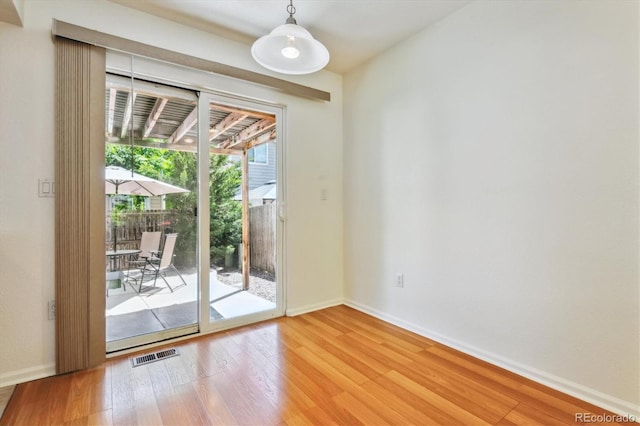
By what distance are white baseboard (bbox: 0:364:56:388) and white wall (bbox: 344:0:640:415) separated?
106 inches

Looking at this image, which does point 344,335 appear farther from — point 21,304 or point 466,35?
point 466,35

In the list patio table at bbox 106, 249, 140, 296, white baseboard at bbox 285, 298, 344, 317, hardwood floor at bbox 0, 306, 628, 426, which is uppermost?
patio table at bbox 106, 249, 140, 296

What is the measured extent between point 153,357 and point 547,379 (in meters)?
2.70

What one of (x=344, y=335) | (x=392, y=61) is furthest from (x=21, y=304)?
(x=392, y=61)

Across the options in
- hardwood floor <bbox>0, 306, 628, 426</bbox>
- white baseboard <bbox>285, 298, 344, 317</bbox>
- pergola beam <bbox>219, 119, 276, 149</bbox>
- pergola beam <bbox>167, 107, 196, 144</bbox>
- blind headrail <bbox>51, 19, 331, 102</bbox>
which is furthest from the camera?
white baseboard <bbox>285, 298, 344, 317</bbox>

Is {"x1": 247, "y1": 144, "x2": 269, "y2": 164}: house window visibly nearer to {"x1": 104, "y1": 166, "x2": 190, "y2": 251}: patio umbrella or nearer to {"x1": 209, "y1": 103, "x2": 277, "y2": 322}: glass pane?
{"x1": 209, "y1": 103, "x2": 277, "y2": 322}: glass pane

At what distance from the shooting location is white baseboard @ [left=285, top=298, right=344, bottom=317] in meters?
3.27

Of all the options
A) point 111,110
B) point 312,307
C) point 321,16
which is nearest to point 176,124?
point 111,110

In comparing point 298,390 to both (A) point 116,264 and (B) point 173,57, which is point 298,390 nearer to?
(A) point 116,264

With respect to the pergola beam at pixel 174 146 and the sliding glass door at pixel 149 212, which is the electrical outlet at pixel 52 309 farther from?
the pergola beam at pixel 174 146

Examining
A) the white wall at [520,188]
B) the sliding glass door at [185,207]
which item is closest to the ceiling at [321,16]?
the white wall at [520,188]

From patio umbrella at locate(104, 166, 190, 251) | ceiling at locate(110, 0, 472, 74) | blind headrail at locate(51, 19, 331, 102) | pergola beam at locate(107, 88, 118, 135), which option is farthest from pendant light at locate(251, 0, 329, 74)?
patio umbrella at locate(104, 166, 190, 251)

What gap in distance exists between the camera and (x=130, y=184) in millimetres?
2477

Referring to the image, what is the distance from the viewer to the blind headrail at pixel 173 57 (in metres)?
2.11
